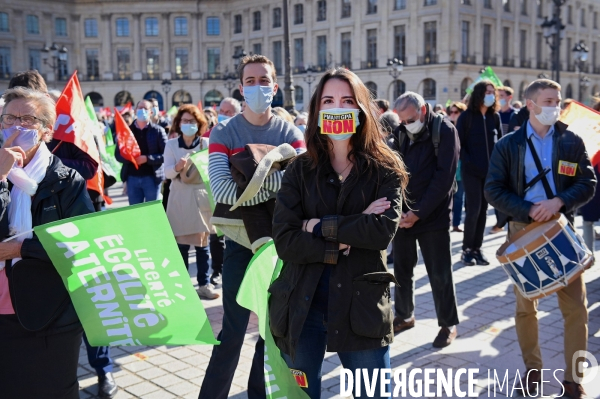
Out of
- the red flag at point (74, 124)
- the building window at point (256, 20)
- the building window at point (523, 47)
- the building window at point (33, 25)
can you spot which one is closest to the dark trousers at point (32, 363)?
the red flag at point (74, 124)

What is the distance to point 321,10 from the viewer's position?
5662 centimetres

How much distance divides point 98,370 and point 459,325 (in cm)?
318

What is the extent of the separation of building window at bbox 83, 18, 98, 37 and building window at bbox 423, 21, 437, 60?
114 feet

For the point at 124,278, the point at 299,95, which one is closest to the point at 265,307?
the point at 124,278

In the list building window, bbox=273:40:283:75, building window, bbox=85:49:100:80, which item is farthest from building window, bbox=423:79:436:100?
building window, bbox=85:49:100:80

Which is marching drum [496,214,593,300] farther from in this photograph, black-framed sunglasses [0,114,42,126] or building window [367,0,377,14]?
building window [367,0,377,14]

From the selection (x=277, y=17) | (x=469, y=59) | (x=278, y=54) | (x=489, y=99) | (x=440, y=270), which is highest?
(x=277, y=17)

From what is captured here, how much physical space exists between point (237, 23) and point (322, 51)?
12034 mm

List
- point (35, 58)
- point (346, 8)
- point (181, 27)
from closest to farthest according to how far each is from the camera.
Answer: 1. point (346, 8)
2. point (35, 58)
3. point (181, 27)

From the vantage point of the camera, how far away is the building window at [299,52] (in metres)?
58.0

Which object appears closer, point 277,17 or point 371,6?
point 371,6

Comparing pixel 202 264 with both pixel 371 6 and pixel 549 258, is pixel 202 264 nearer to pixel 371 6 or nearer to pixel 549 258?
pixel 549 258

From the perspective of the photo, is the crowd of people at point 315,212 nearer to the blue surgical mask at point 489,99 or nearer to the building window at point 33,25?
the blue surgical mask at point 489,99

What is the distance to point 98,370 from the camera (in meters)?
4.29
